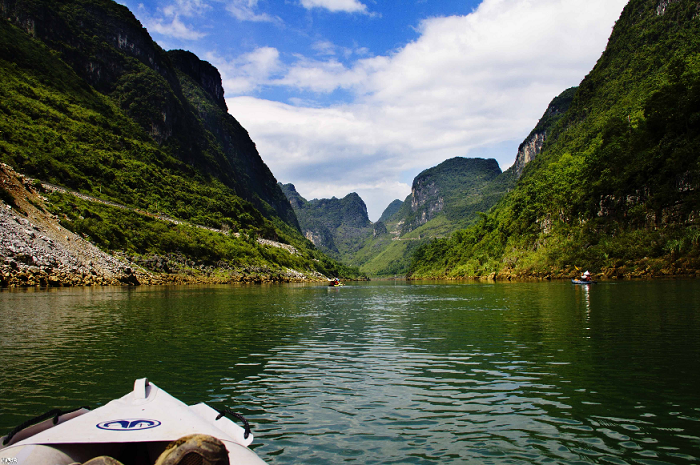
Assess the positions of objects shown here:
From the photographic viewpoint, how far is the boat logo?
563 cm

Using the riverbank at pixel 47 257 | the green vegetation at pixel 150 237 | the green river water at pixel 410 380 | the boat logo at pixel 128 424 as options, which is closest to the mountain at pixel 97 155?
the green vegetation at pixel 150 237

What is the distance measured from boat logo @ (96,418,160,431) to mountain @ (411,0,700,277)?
257 feet

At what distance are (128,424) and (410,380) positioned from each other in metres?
9.36

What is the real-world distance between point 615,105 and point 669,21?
34211 mm

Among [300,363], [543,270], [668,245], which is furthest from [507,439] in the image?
[543,270]

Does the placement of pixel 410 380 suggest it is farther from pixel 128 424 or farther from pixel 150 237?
pixel 150 237

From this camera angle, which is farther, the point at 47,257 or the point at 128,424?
the point at 47,257

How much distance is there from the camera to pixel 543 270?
318 ft

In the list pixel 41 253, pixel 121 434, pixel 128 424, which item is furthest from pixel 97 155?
pixel 121 434

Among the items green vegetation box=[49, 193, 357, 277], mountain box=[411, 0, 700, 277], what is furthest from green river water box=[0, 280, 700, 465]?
green vegetation box=[49, 193, 357, 277]

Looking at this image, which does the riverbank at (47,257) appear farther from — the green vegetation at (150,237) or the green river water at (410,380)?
Result: the green river water at (410,380)

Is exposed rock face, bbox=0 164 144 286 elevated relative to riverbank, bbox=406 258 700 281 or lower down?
elevated

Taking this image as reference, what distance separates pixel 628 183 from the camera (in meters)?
83.9

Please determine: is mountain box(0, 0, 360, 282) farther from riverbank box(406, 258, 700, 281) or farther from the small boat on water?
riverbank box(406, 258, 700, 281)
